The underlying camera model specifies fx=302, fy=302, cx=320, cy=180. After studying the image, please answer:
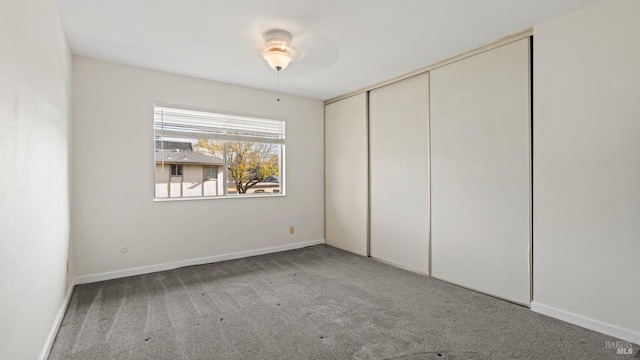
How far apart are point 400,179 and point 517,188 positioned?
1.37 m

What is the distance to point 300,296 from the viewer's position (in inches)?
116

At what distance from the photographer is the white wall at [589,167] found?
2.12m

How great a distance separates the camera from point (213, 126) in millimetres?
4129

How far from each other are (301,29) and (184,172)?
2.43m

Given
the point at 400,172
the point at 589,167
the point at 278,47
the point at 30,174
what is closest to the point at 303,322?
the point at 30,174

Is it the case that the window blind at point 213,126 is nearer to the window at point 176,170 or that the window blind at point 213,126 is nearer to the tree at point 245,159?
the tree at point 245,159

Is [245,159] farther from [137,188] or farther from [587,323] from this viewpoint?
[587,323]

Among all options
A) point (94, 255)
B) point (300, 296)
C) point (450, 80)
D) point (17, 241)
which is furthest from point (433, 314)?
point (94, 255)

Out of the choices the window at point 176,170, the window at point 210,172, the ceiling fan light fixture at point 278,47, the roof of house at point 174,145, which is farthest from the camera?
the window at point 210,172

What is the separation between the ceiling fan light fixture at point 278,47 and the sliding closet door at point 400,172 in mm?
1665

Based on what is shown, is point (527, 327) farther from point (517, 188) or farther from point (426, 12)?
point (426, 12)

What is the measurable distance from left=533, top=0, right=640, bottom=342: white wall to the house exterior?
3709mm

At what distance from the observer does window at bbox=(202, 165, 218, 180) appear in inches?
163

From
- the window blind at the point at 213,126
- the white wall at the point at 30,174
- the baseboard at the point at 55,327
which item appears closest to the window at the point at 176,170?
the window blind at the point at 213,126
